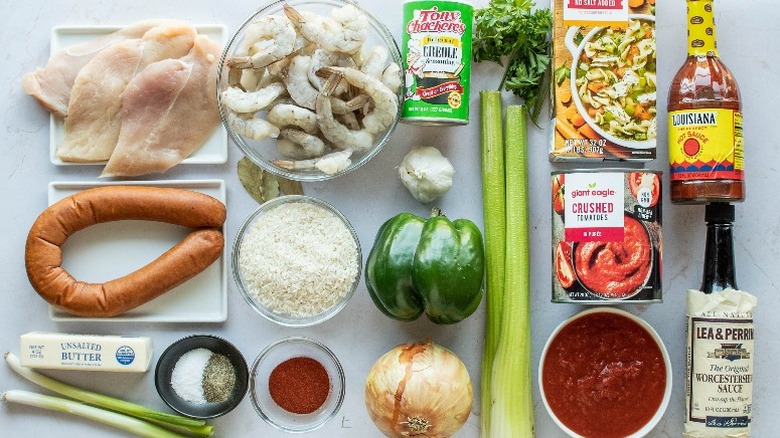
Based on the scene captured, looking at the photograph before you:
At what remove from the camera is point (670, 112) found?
1.78 meters

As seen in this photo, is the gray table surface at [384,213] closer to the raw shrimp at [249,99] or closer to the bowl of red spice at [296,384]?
the bowl of red spice at [296,384]

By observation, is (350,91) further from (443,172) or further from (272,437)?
(272,437)

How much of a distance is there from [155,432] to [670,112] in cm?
141

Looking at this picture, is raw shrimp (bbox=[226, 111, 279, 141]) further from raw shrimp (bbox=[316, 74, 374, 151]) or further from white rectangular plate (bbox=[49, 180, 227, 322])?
white rectangular plate (bbox=[49, 180, 227, 322])

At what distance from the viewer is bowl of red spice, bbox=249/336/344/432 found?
6.11ft

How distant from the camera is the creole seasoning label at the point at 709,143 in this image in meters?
1.72

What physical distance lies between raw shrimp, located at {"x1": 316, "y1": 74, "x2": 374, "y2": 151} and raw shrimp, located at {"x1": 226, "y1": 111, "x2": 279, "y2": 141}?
0.11 m

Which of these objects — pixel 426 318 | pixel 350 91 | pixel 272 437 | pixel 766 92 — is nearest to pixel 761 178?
pixel 766 92

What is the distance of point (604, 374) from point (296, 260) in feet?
2.46

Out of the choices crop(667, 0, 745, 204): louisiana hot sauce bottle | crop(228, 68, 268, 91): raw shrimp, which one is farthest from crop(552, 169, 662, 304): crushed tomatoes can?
crop(228, 68, 268, 91): raw shrimp

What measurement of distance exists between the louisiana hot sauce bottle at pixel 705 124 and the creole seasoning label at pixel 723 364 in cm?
25

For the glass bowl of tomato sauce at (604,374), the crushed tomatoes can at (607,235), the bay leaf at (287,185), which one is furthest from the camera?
the bay leaf at (287,185)

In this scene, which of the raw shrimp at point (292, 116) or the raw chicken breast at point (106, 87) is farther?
the raw chicken breast at point (106, 87)

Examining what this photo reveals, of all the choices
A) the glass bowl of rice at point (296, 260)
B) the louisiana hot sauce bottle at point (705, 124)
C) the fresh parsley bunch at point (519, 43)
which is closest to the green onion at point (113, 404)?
the glass bowl of rice at point (296, 260)
